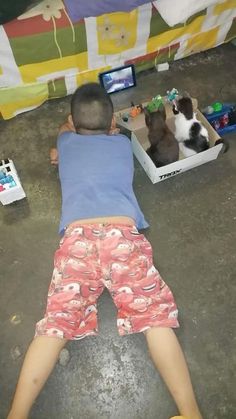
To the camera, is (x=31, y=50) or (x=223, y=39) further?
(x=223, y=39)

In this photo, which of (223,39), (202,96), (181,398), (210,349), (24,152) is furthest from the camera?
(223,39)

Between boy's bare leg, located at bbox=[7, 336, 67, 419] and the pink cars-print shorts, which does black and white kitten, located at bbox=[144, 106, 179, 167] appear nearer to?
the pink cars-print shorts

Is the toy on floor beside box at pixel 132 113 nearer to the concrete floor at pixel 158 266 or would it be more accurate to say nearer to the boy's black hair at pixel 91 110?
the concrete floor at pixel 158 266

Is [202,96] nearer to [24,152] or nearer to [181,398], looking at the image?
[24,152]

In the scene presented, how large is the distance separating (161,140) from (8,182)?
2.37 feet

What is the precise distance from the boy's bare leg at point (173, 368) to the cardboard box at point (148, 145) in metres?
0.77

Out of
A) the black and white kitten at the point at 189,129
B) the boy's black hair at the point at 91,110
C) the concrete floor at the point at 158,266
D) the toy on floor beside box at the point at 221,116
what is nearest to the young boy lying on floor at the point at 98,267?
the boy's black hair at the point at 91,110

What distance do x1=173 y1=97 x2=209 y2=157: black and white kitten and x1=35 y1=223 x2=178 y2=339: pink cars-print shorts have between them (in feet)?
2.11

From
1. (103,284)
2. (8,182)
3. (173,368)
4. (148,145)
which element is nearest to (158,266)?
(103,284)

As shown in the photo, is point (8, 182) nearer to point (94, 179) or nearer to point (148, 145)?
point (94, 179)

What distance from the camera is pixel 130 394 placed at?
1.33 metres

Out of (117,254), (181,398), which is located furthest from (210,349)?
(117,254)

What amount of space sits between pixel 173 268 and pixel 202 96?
1.06m

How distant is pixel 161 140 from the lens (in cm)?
165
